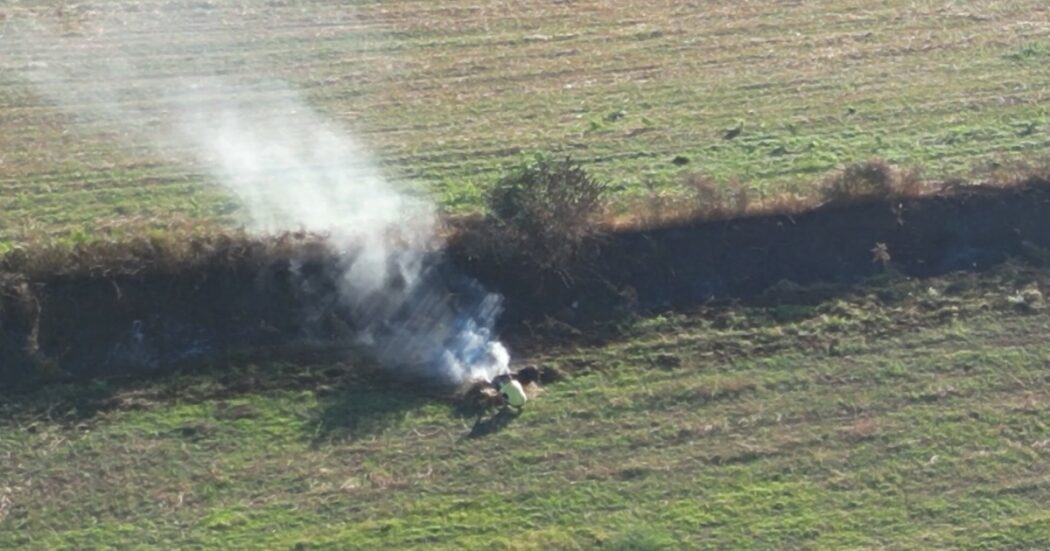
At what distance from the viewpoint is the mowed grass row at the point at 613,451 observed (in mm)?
15469

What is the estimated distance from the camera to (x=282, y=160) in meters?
21.2

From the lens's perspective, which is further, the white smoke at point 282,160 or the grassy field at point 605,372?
the white smoke at point 282,160

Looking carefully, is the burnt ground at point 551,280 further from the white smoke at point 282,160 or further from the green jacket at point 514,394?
the green jacket at point 514,394

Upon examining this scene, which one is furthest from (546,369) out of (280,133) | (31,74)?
(31,74)

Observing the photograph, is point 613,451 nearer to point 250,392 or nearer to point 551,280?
point 551,280

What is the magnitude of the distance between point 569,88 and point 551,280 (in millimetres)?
5810

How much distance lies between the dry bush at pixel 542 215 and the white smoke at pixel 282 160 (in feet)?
2.66

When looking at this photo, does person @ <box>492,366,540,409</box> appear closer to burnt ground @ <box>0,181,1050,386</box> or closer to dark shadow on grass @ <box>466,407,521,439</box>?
dark shadow on grass @ <box>466,407,521,439</box>

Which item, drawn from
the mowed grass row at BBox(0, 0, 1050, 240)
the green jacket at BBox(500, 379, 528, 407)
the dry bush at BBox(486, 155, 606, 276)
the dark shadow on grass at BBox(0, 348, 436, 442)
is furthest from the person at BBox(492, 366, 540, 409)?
the mowed grass row at BBox(0, 0, 1050, 240)

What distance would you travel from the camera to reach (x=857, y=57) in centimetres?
2456

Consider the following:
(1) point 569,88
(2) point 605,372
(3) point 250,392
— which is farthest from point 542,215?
(1) point 569,88

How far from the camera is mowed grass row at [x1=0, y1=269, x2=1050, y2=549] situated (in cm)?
1547

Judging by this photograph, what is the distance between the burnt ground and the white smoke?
412mm

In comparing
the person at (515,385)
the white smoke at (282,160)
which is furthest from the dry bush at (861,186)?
the person at (515,385)
